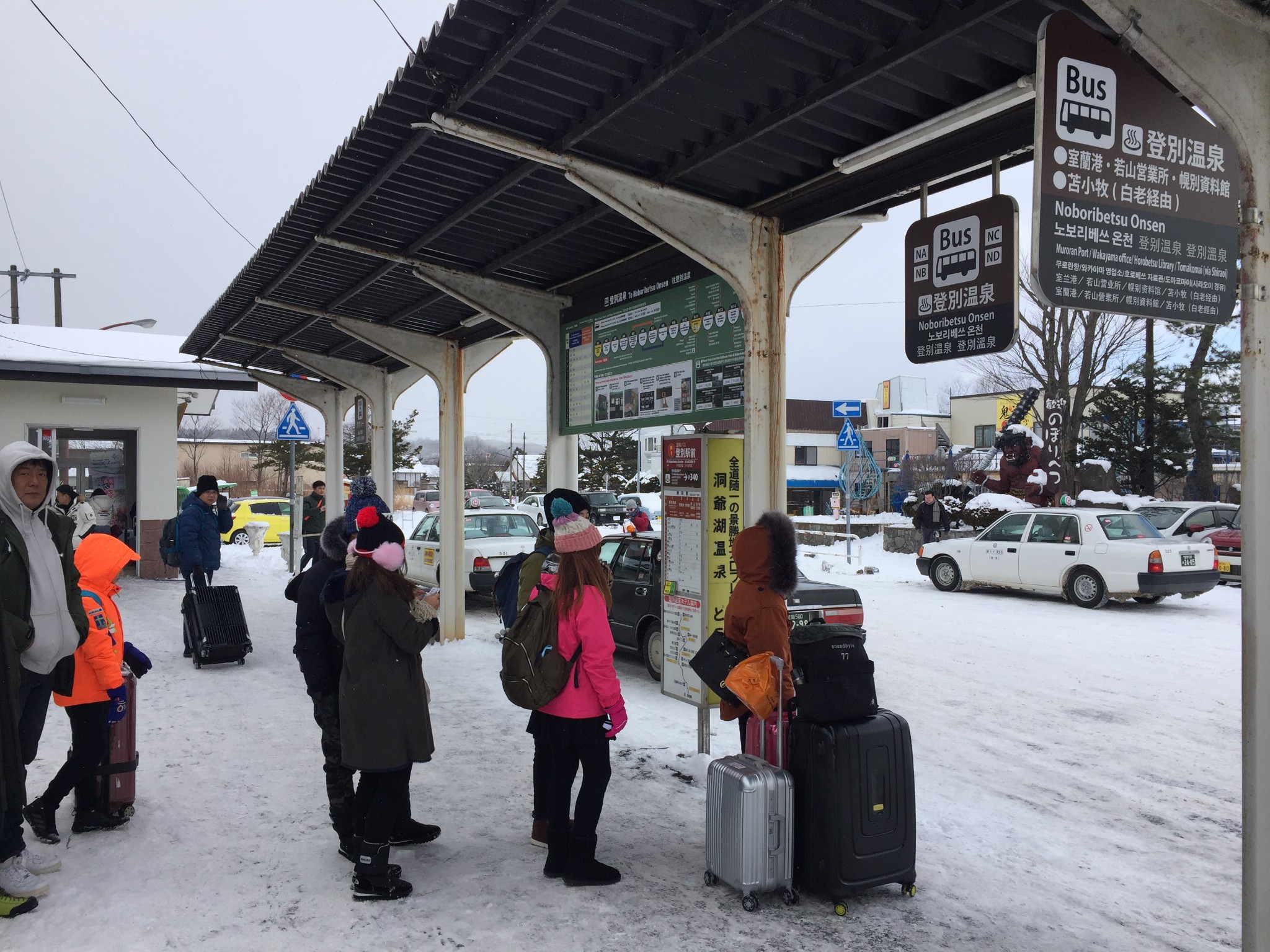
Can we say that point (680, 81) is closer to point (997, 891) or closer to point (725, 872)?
point (725, 872)

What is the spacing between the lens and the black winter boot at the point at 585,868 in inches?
168

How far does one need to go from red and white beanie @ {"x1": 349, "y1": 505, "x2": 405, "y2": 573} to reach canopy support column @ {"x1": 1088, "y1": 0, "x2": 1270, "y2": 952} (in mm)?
3363

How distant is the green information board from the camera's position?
6469 millimetres

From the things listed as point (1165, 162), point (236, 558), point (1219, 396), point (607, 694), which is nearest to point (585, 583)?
point (607, 694)

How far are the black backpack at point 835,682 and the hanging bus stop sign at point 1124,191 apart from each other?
1765 mm

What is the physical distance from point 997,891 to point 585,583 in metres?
2.49

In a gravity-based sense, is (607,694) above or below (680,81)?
below

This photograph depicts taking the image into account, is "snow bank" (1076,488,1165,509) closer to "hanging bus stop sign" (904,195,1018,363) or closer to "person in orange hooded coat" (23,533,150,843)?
"hanging bus stop sign" (904,195,1018,363)

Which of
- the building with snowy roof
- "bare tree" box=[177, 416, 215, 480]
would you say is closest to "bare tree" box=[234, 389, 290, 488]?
"bare tree" box=[177, 416, 215, 480]

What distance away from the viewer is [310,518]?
14953mm

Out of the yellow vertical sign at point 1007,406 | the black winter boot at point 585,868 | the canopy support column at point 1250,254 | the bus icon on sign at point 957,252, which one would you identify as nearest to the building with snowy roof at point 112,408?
the black winter boot at point 585,868

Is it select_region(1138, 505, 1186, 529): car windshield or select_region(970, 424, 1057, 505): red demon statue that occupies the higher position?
select_region(970, 424, 1057, 505): red demon statue

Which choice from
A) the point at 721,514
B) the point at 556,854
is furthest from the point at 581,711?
the point at 721,514

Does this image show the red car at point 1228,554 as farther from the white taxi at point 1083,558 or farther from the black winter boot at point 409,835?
the black winter boot at point 409,835
